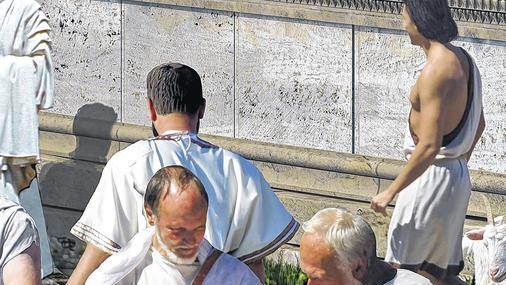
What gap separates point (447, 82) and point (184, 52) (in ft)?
13.1

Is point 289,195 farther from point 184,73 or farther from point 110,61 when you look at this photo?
point 184,73

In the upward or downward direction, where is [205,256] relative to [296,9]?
downward

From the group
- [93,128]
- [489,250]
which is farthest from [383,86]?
[93,128]

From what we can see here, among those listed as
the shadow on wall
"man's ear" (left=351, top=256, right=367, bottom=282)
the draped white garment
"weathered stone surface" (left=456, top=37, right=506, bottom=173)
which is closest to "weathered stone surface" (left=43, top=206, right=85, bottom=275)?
the shadow on wall

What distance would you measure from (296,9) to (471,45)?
1.09 meters

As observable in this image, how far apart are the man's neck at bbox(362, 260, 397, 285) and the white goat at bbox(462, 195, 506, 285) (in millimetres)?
3851

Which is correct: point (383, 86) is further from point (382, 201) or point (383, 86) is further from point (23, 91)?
point (382, 201)

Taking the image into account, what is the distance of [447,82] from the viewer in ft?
38.2

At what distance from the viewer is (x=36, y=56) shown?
14453 mm

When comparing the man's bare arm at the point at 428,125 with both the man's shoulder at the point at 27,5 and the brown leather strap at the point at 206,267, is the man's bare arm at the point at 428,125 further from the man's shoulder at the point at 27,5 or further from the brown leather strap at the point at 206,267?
the man's shoulder at the point at 27,5

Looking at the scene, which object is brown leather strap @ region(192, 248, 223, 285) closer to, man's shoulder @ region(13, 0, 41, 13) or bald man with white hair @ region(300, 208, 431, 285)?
bald man with white hair @ region(300, 208, 431, 285)

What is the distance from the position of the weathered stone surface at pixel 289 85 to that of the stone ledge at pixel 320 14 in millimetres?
44

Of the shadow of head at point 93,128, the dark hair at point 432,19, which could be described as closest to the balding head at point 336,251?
the dark hair at point 432,19

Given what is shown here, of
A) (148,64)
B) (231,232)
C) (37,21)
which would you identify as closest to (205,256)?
(231,232)
